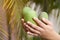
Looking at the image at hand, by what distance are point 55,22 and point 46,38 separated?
180mm

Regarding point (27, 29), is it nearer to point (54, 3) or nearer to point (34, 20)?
point (34, 20)

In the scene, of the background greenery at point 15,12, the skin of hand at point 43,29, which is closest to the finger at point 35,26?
the skin of hand at point 43,29

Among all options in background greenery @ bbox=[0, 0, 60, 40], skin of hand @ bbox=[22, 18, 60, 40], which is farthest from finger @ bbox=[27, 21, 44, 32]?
background greenery @ bbox=[0, 0, 60, 40]

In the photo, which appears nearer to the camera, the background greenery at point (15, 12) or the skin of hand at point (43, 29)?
the skin of hand at point (43, 29)

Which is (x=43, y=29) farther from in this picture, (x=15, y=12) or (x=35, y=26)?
(x=15, y=12)

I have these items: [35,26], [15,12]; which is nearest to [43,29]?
[35,26]

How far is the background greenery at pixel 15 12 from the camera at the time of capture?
725 millimetres

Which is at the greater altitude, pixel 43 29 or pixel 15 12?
pixel 15 12

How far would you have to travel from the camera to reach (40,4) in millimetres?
739

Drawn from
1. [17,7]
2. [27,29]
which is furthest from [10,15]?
[27,29]

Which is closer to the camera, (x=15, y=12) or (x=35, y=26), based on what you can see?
(x=35, y=26)

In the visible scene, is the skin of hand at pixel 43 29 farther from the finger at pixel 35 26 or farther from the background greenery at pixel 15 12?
the background greenery at pixel 15 12

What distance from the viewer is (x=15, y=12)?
733 mm

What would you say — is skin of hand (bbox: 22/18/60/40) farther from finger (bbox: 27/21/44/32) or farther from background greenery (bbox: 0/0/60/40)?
background greenery (bbox: 0/0/60/40)
